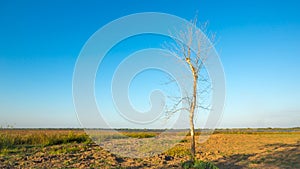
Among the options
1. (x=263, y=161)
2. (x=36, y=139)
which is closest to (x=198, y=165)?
(x=263, y=161)

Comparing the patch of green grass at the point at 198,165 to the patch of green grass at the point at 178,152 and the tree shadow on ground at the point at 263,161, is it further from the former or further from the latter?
the patch of green grass at the point at 178,152

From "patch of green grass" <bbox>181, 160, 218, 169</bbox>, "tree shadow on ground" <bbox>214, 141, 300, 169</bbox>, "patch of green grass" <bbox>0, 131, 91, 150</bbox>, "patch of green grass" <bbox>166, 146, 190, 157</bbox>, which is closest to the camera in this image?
"patch of green grass" <bbox>181, 160, 218, 169</bbox>

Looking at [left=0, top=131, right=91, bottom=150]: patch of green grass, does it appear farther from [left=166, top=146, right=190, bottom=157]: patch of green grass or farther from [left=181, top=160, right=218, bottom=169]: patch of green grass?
[left=181, top=160, right=218, bottom=169]: patch of green grass

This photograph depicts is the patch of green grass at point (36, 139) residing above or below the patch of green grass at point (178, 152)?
above

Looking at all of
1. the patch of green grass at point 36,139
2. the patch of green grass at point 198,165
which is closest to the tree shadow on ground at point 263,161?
the patch of green grass at point 198,165

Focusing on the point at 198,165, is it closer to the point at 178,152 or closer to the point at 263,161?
the point at 263,161

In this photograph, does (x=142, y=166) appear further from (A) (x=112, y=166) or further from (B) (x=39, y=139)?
(B) (x=39, y=139)

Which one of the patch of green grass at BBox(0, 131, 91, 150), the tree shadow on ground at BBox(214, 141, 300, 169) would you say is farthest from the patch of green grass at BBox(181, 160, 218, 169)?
the patch of green grass at BBox(0, 131, 91, 150)

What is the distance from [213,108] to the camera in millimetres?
9906

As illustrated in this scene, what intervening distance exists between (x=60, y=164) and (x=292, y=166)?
7.94 meters

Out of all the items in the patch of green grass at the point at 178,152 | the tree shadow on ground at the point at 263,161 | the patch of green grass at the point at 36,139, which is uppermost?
the patch of green grass at the point at 36,139

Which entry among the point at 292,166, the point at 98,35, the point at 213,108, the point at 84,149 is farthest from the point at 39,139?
the point at 292,166

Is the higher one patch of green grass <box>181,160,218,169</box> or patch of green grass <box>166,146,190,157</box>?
patch of green grass <box>166,146,190,157</box>

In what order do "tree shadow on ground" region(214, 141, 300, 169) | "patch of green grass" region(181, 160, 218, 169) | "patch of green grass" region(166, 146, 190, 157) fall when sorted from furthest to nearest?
"patch of green grass" region(166, 146, 190, 157)
"tree shadow on ground" region(214, 141, 300, 169)
"patch of green grass" region(181, 160, 218, 169)
